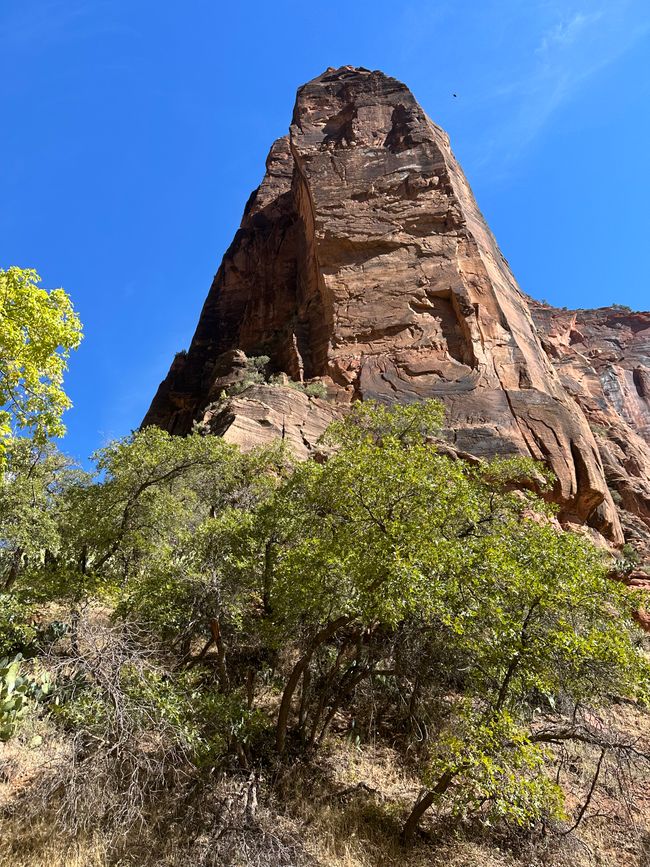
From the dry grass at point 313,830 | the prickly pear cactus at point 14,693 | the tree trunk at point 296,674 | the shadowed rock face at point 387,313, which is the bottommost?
the dry grass at point 313,830

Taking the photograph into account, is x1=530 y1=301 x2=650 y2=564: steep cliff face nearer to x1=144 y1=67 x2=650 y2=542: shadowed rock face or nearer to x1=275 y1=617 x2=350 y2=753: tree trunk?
x1=144 y1=67 x2=650 y2=542: shadowed rock face

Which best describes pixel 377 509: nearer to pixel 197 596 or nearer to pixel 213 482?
pixel 197 596

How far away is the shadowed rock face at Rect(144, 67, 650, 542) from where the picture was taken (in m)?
23.4

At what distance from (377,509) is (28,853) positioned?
6190 millimetres

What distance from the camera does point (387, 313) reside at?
2880cm

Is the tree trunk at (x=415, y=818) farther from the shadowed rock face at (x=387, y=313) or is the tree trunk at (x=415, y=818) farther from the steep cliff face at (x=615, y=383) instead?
the steep cliff face at (x=615, y=383)

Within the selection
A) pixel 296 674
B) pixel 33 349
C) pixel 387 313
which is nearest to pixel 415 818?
pixel 296 674

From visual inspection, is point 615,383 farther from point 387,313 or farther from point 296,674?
point 296,674

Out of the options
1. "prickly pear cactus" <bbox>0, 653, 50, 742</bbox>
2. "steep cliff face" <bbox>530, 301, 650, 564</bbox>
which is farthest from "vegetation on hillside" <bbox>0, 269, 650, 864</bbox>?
"steep cliff face" <bbox>530, 301, 650, 564</bbox>

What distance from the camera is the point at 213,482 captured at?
15664 mm

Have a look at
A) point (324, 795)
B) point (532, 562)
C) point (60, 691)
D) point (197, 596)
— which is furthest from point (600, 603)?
point (60, 691)

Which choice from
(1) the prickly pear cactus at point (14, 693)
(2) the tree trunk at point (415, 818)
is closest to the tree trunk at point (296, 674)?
(2) the tree trunk at point (415, 818)

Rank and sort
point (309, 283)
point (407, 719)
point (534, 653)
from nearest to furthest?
Result: point (534, 653), point (407, 719), point (309, 283)

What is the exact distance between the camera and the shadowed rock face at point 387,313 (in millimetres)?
23391
